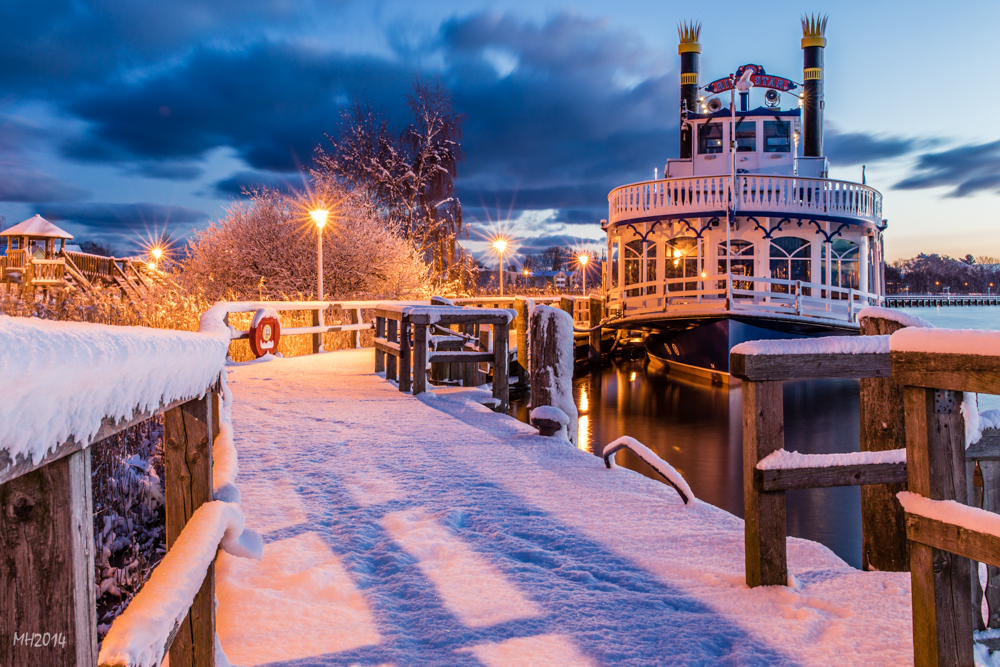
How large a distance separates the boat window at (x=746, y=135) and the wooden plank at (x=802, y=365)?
21.0 m

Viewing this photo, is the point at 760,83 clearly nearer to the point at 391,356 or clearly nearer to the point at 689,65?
the point at 689,65

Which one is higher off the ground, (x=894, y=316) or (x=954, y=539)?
(x=894, y=316)

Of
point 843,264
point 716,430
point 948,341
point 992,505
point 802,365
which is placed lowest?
point 716,430

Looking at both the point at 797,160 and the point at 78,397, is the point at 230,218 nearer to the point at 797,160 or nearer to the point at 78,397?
the point at 797,160

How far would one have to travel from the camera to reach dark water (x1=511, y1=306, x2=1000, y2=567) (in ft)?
26.0

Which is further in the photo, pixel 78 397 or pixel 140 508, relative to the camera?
pixel 140 508

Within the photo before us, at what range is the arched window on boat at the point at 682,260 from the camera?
19.8 meters

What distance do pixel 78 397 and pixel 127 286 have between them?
17829 millimetres

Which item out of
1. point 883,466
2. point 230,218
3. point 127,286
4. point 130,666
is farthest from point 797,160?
point 130,666

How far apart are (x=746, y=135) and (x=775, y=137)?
2.97ft

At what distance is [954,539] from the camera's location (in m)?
1.76

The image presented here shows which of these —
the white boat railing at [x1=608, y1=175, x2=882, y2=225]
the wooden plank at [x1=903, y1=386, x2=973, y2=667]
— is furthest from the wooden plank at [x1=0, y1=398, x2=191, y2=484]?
the white boat railing at [x1=608, y1=175, x2=882, y2=225]

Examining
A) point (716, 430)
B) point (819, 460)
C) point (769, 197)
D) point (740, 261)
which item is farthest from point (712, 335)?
point (819, 460)

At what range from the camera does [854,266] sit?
64.1 ft
